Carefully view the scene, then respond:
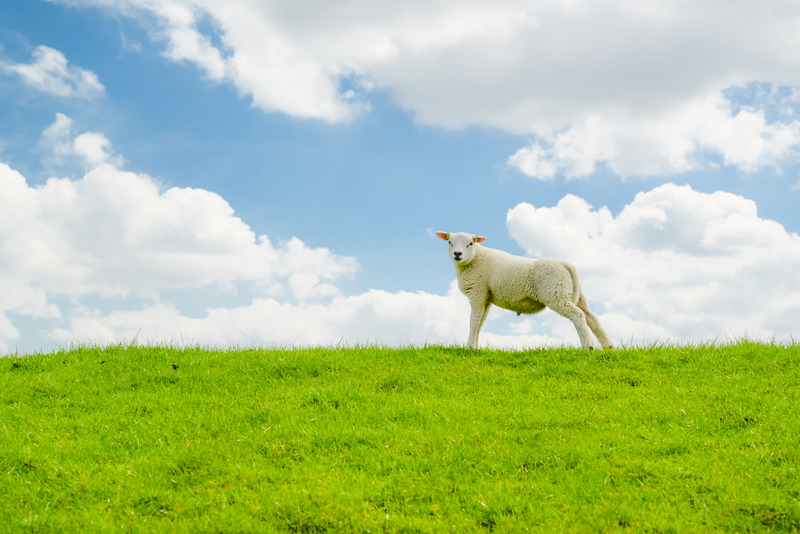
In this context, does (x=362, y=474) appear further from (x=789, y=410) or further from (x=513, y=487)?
(x=789, y=410)

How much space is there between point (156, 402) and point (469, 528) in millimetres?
7101

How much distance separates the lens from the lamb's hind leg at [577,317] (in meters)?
15.2

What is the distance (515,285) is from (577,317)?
167 cm

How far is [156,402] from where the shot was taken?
1181 cm

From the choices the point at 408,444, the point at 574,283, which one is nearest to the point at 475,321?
the point at 574,283

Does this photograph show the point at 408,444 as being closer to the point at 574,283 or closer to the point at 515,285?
the point at 515,285

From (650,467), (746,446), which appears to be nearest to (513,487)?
(650,467)

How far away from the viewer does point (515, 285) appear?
15.8 meters

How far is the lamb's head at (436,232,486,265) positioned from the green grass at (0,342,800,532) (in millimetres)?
2696

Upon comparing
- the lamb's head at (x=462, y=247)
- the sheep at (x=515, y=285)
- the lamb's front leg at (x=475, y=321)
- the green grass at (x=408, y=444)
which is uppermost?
the lamb's head at (x=462, y=247)

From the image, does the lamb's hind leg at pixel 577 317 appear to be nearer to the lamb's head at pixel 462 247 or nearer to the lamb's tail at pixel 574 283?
the lamb's tail at pixel 574 283

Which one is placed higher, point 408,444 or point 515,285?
point 515,285

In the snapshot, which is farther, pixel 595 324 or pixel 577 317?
pixel 595 324

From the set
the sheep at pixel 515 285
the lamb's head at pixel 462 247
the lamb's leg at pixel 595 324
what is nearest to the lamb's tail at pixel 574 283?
the sheep at pixel 515 285
